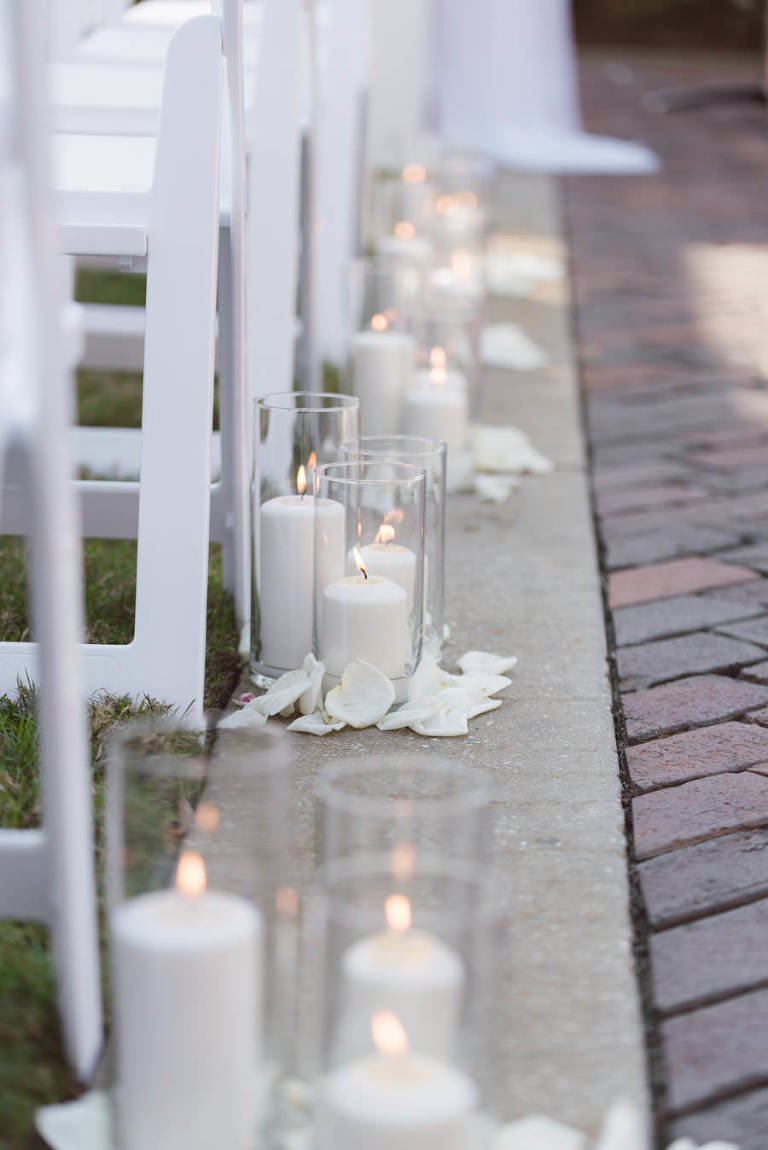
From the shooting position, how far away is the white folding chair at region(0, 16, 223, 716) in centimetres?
131

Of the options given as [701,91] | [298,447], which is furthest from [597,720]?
[701,91]

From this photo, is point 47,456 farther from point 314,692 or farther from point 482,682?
point 482,682

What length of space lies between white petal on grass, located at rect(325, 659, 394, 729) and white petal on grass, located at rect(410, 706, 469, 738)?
38 millimetres

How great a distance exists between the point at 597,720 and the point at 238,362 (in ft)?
1.72

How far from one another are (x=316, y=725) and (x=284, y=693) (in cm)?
5

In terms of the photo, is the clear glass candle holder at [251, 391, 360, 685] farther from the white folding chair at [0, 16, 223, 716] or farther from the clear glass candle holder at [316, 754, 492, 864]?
the clear glass candle holder at [316, 754, 492, 864]

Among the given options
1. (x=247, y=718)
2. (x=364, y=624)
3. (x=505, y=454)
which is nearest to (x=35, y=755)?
(x=247, y=718)

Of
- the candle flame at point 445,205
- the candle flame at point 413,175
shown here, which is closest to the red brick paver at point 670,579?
the candle flame at point 413,175

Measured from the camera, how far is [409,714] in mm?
1435

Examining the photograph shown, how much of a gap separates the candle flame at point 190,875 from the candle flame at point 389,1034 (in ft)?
0.40

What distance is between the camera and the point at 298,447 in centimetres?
156

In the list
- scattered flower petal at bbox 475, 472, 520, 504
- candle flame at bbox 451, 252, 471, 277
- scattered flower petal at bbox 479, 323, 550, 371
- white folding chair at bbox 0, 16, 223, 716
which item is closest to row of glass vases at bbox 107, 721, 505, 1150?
white folding chair at bbox 0, 16, 223, 716

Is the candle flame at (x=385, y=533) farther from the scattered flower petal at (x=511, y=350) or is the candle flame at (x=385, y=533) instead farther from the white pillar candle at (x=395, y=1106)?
the scattered flower petal at (x=511, y=350)

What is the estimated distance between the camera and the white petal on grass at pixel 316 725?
4.64 feet
